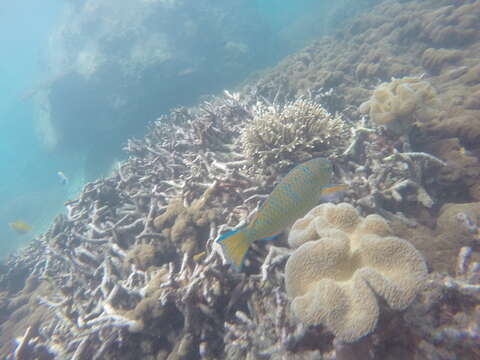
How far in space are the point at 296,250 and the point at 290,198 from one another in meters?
0.38

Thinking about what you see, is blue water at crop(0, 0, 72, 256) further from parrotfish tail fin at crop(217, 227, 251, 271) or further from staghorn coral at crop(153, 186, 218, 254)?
parrotfish tail fin at crop(217, 227, 251, 271)

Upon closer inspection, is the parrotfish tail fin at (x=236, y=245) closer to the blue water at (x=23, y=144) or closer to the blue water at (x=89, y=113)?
the blue water at (x=89, y=113)

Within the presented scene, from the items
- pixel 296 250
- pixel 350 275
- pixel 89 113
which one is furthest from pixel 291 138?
pixel 89 113

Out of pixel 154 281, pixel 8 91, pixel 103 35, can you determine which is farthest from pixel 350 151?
pixel 8 91

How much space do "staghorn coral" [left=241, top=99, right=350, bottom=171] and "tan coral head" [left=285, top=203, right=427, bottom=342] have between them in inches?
50.7

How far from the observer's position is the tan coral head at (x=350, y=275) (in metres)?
1.42

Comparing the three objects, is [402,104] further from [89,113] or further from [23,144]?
[23,144]

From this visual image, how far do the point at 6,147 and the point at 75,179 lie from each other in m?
59.9

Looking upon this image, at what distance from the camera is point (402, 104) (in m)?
3.13

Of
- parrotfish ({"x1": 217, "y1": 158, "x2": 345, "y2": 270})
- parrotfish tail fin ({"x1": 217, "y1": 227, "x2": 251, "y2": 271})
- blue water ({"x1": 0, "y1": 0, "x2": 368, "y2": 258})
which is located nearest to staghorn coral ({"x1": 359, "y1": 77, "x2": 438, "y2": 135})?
parrotfish ({"x1": 217, "y1": 158, "x2": 345, "y2": 270})

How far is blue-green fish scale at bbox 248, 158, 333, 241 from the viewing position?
1.67 meters

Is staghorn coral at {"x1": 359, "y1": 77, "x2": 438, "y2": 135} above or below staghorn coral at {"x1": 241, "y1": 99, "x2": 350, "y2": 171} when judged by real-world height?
below

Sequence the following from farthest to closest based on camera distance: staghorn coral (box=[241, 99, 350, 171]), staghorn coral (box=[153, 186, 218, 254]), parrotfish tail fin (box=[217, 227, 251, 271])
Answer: staghorn coral (box=[241, 99, 350, 171])
staghorn coral (box=[153, 186, 218, 254])
parrotfish tail fin (box=[217, 227, 251, 271])

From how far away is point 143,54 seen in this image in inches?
616
